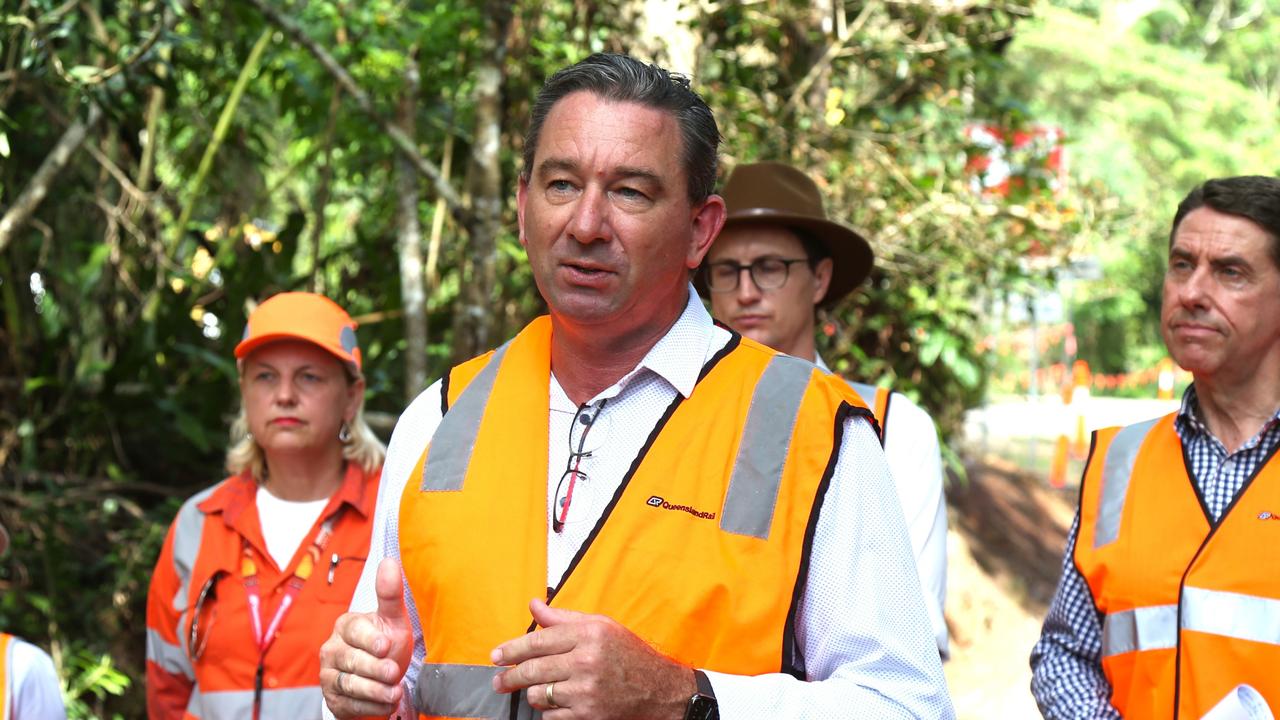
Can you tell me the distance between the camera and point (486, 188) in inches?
210

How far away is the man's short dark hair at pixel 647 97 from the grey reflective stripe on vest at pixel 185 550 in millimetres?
1904

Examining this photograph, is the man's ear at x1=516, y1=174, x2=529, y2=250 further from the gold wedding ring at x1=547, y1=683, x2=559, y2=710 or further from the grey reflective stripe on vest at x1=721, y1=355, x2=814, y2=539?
the gold wedding ring at x1=547, y1=683, x2=559, y2=710

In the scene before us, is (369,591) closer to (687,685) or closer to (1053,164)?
(687,685)

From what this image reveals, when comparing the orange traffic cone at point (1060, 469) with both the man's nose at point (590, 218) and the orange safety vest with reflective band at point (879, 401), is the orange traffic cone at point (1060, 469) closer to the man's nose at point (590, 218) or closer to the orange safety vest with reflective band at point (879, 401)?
the orange safety vest with reflective band at point (879, 401)

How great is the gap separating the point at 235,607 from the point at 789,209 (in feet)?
6.41

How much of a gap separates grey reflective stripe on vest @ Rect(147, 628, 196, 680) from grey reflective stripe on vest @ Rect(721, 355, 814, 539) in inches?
88.8

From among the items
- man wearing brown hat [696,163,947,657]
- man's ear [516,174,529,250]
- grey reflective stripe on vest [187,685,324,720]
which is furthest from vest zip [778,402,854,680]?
grey reflective stripe on vest [187,685,324,720]

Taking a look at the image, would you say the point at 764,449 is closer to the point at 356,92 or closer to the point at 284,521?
the point at 284,521

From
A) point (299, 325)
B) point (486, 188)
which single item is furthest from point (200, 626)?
point (486, 188)

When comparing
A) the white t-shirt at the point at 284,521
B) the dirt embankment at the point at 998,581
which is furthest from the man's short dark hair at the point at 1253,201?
the dirt embankment at the point at 998,581

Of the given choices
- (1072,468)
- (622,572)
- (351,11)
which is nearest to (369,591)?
(622,572)

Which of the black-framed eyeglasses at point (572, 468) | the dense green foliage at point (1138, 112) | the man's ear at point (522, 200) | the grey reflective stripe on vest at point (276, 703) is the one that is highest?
the dense green foliage at point (1138, 112)

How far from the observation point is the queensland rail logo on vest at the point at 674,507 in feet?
6.44

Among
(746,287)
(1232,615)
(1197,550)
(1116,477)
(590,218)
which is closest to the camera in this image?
(590,218)
